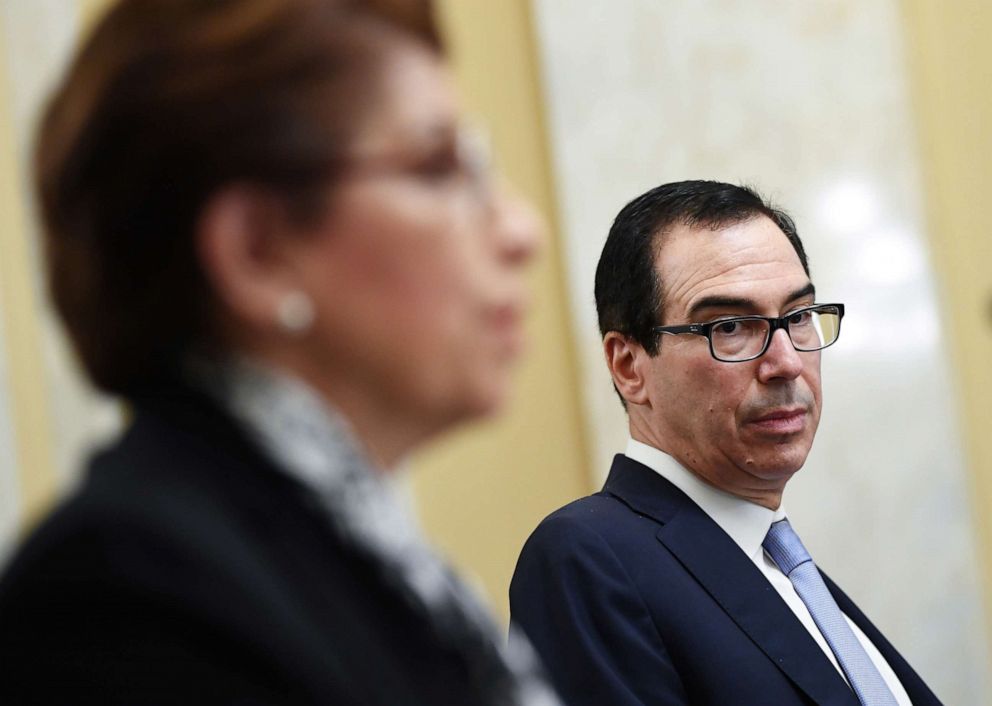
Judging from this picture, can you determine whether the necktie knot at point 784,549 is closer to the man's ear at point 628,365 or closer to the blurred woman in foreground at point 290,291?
the man's ear at point 628,365

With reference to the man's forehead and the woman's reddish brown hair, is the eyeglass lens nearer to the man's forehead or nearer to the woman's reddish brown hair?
the man's forehead

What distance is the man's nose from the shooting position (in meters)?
2.56

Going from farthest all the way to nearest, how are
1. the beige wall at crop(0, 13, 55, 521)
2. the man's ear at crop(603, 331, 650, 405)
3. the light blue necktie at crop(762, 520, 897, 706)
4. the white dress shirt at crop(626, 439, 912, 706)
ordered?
the beige wall at crop(0, 13, 55, 521) < the man's ear at crop(603, 331, 650, 405) < the white dress shirt at crop(626, 439, 912, 706) < the light blue necktie at crop(762, 520, 897, 706)

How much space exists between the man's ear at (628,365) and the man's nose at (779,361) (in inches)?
9.2

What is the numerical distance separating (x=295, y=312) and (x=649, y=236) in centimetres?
167

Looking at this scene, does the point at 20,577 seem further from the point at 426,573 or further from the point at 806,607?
the point at 806,607

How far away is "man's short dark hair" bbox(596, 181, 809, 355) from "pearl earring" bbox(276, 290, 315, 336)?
63.9 inches

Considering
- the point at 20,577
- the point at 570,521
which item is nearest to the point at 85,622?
the point at 20,577

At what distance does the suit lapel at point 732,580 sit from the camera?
87.6 inches

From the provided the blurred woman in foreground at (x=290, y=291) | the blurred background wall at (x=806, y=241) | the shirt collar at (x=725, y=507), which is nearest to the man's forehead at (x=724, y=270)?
the shirt collar at (x=725, y=507)

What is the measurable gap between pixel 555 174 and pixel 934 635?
197 cm

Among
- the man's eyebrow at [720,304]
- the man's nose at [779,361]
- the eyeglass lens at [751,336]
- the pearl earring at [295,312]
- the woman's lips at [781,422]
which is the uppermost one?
the pearl earring at [295,312]

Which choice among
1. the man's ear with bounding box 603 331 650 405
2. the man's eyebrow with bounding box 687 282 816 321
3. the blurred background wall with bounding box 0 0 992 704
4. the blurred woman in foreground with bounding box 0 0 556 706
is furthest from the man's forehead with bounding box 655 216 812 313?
the blurred background wall with bounding box 0 0 992 704

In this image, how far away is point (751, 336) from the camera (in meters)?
2.59
